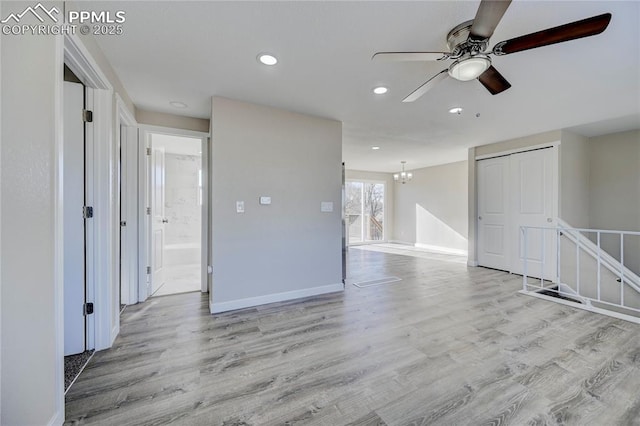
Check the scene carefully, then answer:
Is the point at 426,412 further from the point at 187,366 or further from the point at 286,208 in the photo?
the point at 286,208

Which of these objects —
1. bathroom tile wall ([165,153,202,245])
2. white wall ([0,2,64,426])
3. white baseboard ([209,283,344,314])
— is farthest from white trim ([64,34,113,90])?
bathroom tile wall ([165,153,202,245])

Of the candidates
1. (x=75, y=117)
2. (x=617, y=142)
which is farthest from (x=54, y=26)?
(x=617, y=142)

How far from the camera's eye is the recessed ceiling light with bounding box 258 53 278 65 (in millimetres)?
2041

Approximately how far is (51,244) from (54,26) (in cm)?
111

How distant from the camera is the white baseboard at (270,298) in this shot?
283cm

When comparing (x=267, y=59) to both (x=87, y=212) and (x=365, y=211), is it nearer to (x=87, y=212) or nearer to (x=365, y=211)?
(x=87, y=212)

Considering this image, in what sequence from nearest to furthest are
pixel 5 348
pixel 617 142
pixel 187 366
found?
pixel 5 348 → pixel 187 366 → pixel 617 142

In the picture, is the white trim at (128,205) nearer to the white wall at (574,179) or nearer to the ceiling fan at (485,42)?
the ceiling fan at (485,42)

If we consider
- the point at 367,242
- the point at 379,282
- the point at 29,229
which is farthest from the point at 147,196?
A: the point at 367,242

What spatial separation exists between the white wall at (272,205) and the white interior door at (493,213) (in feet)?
10.9

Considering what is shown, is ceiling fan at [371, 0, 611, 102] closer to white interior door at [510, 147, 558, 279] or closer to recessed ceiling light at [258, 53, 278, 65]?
recessed ceiling light at [258, 53, 278, 65]

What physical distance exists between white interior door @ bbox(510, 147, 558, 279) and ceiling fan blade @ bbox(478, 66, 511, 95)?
3.02 metres

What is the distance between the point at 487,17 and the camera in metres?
1.31

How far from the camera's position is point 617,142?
4.15 m
